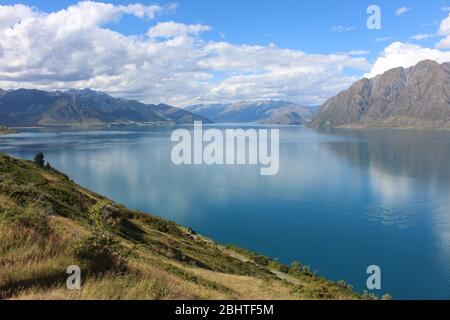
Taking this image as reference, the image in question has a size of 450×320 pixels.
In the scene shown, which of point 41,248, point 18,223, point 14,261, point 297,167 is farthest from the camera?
point 297,167

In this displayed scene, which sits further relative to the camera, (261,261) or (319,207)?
(319,207)

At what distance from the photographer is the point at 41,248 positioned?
9.79 m

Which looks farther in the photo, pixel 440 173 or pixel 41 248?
pixel 440 173

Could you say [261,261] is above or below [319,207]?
below

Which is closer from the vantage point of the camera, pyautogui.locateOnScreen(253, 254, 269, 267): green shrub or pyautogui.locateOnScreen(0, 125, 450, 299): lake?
pyautogui.locateOnScreen(253, 254, 269, 267): green shrub

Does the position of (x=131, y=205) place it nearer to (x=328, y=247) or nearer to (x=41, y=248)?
(x=328, y=247)

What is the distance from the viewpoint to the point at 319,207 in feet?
298

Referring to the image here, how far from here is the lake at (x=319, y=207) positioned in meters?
62.3

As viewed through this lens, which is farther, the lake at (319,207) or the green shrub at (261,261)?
the lake at (319,207)

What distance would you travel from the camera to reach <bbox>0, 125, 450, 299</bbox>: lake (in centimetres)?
6231
